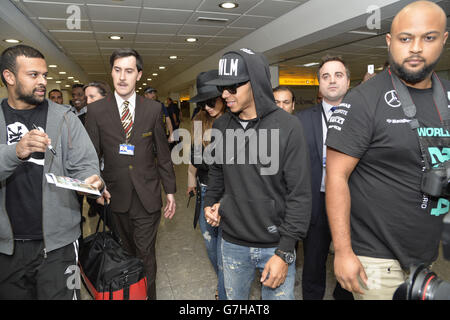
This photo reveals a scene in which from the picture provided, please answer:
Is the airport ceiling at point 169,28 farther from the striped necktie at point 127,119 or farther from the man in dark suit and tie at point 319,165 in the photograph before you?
the striped necktie at point 127,119

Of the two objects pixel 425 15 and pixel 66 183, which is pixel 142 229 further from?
pixel 425 15

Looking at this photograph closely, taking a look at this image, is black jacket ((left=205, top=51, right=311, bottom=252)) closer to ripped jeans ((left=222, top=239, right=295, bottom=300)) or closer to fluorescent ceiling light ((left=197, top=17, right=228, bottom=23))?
ripped jeans ((left=222, top=239, right=295, bottom=300))

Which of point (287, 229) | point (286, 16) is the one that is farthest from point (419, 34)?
point (286, 16)

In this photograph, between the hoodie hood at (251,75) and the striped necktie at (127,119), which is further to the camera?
the striped necktie at (127,119)

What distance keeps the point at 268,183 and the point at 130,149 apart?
1164mm

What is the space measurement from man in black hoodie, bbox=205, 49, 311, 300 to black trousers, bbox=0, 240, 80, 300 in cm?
87

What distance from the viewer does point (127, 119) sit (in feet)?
7.38

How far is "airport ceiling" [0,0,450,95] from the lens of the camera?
474 centimetres

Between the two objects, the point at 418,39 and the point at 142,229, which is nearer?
the point at 418,39

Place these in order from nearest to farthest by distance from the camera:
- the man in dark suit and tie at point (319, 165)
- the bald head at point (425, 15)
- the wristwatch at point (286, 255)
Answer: the bald head at point (425, 15) → the wristwatch at point (286, 255) → the man in dark suit and tie at point (319, 165)

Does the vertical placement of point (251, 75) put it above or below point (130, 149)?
above

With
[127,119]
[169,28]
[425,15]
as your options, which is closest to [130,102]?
[127,119]

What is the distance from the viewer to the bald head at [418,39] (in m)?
1.17

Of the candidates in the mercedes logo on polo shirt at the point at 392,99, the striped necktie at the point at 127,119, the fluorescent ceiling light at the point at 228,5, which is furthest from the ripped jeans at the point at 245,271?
the fluorescent ceiling light at the point at 228,5
